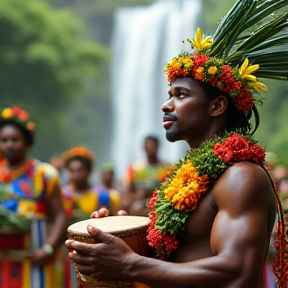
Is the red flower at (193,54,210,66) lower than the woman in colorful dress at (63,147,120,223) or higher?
lower

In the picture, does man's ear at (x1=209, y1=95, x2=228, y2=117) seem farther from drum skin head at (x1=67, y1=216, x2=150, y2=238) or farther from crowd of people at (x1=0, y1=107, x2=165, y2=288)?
crowd of people at (x1=0, y1=107, x2=165, y2=288)

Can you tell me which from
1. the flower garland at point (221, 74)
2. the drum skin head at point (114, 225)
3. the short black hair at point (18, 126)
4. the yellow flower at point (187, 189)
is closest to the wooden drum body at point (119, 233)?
the drum skin head at point (114, 225)

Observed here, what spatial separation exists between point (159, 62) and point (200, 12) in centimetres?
361

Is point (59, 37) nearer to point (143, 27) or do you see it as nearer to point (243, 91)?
point (143, 27)

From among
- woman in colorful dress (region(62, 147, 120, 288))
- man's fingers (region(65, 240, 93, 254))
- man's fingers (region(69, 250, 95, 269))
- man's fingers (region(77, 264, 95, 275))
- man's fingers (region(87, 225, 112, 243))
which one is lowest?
man's fingers (region(77, 264, 95, 275))

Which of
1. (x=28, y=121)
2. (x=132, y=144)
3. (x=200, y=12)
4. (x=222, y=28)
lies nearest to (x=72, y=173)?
(x=28, y=121)

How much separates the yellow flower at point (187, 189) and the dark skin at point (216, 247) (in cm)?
4

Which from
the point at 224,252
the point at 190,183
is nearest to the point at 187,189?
the point at 190,183

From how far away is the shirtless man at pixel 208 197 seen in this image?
8.72 feet

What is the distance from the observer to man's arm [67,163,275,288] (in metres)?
2.63

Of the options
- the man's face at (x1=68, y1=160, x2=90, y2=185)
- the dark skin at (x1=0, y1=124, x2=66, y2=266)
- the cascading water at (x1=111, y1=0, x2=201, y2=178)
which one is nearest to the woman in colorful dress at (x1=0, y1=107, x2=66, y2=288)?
the dark skin at (x1=0, y1=124, x2=66, y2=266)

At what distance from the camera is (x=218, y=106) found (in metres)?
3.20

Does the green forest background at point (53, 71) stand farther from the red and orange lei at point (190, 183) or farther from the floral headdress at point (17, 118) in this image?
the red and orange lei at point (190, 183)

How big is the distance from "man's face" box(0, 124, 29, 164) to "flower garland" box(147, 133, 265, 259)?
11.5ft
